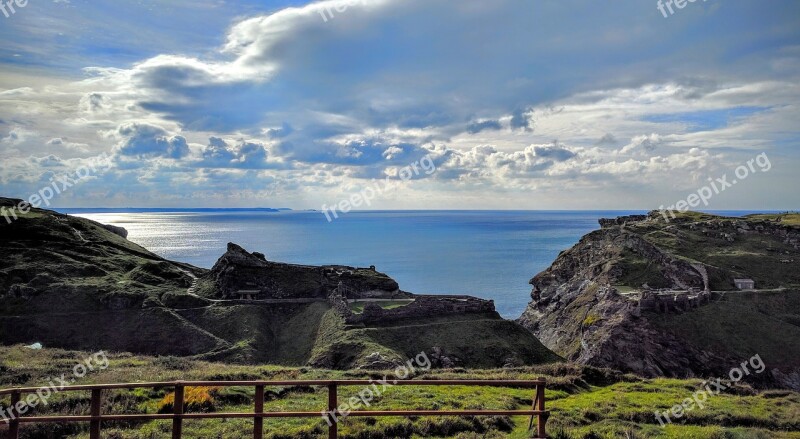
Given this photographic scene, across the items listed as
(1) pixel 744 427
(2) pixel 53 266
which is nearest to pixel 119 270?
(2) pixel 53 266

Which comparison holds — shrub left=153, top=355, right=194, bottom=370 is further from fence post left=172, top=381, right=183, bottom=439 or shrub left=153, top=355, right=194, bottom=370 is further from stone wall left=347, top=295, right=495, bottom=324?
stone wall left=347, top=295, right=495, bottom=324

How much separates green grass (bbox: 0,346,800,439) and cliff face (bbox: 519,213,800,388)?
29.2 meters

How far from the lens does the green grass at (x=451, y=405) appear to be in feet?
47.6

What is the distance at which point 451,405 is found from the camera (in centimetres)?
1833

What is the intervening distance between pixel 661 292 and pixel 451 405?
57227 mm

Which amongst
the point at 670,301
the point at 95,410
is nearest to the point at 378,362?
the point at 95,410

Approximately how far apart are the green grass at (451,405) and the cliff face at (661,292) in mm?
29194

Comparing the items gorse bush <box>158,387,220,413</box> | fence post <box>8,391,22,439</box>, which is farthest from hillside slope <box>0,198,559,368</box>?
fence post <box>8,391,22,439</box>

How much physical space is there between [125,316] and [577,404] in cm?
4851

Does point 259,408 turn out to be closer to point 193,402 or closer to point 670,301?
point 193,402

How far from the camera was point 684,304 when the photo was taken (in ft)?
202

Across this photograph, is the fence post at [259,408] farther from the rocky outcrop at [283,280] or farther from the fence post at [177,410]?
the rocky outcrop at [283,280]

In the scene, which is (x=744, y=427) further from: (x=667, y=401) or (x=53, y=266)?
(x=53, y=266)

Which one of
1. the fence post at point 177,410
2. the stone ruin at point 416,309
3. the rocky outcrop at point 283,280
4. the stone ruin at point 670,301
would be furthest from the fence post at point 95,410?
the stone ruin at point 670,301
